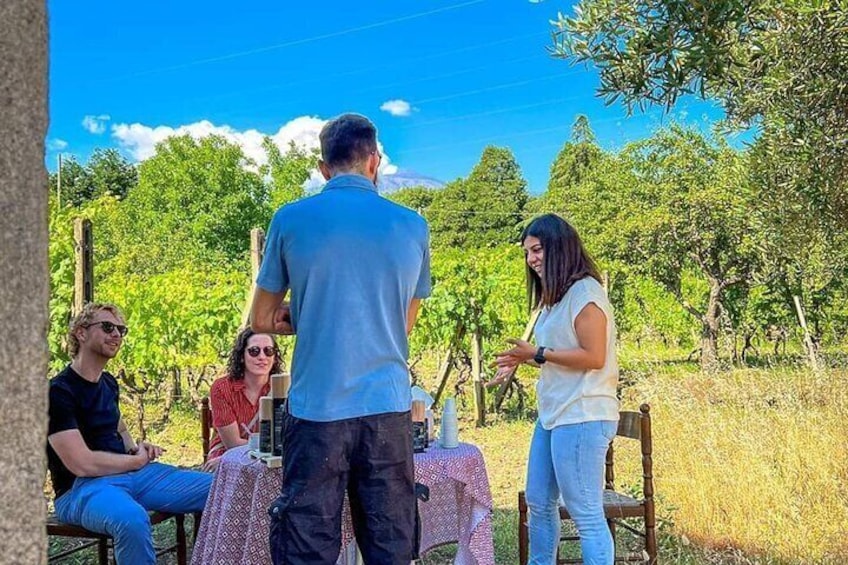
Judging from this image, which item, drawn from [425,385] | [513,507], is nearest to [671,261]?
[425,385]

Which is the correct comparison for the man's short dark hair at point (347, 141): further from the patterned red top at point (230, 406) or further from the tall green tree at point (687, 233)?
the tall green tree at point (687, 233)

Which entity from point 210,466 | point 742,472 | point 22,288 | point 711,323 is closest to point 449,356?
point 742,472

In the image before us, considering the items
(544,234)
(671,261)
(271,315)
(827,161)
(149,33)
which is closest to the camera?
(271,315)

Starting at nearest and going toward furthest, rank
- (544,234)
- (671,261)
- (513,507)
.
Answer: (544,234), (513,507), (671,261)

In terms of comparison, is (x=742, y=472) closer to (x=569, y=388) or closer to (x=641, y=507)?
(x=641, y=507)

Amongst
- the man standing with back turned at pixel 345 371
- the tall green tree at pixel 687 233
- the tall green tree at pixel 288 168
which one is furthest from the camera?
the tall green tree at pixel 288 168

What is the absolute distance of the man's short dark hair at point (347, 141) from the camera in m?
2.16

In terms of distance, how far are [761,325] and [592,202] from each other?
4.03m

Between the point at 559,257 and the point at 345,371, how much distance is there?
1327mm

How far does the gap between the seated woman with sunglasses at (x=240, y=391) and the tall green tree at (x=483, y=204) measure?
108ft

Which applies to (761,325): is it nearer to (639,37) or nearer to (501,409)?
(501,409)

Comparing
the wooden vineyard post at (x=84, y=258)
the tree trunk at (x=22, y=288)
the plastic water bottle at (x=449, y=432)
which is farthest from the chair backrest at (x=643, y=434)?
the wooden vineyard post at (x=84, y=258)

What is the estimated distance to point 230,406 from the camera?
11.4 feet

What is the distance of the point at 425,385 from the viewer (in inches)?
359
